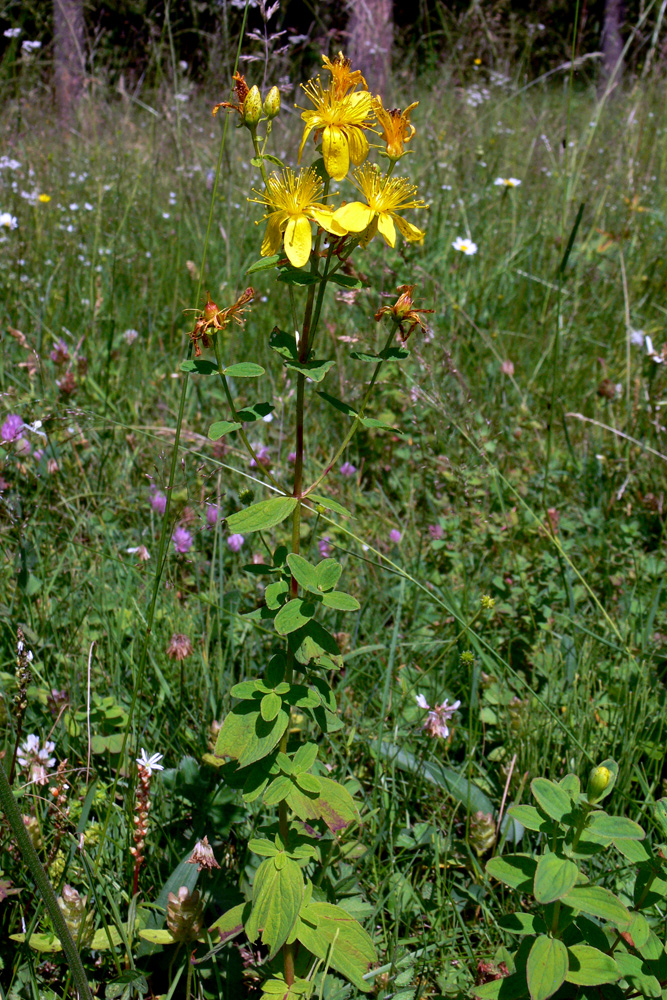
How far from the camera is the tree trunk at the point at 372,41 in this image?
15.2 feet

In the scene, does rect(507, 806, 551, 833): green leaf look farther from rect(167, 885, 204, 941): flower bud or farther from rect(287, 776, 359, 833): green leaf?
rect(167, 885, 204, 941): flower bud

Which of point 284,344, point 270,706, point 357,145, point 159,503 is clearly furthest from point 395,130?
point 159,503

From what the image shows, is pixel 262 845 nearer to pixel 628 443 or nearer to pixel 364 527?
pixel 364 527

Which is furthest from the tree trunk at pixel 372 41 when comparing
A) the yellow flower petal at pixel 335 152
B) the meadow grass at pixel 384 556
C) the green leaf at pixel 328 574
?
the green leaf at pixel 328 574

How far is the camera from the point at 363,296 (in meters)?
2.62

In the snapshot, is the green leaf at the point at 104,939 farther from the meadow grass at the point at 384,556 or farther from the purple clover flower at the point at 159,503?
the purple clover flower at the point at 159,503

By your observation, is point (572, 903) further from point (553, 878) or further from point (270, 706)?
point (270, 706)

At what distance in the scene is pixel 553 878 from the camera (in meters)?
0.80

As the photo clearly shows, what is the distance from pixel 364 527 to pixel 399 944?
104cm

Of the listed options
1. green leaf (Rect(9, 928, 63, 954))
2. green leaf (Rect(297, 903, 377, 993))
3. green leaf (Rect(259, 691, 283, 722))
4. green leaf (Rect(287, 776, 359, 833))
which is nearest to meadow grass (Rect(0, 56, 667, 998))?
green leaf (Rect(9, 928, 63, 954))

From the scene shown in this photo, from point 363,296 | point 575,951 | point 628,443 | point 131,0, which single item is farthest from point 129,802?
point 131,0

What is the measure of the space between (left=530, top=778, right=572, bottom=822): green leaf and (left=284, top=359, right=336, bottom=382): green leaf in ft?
1.81

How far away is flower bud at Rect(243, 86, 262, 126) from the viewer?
86 cm

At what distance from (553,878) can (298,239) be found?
79 cm
